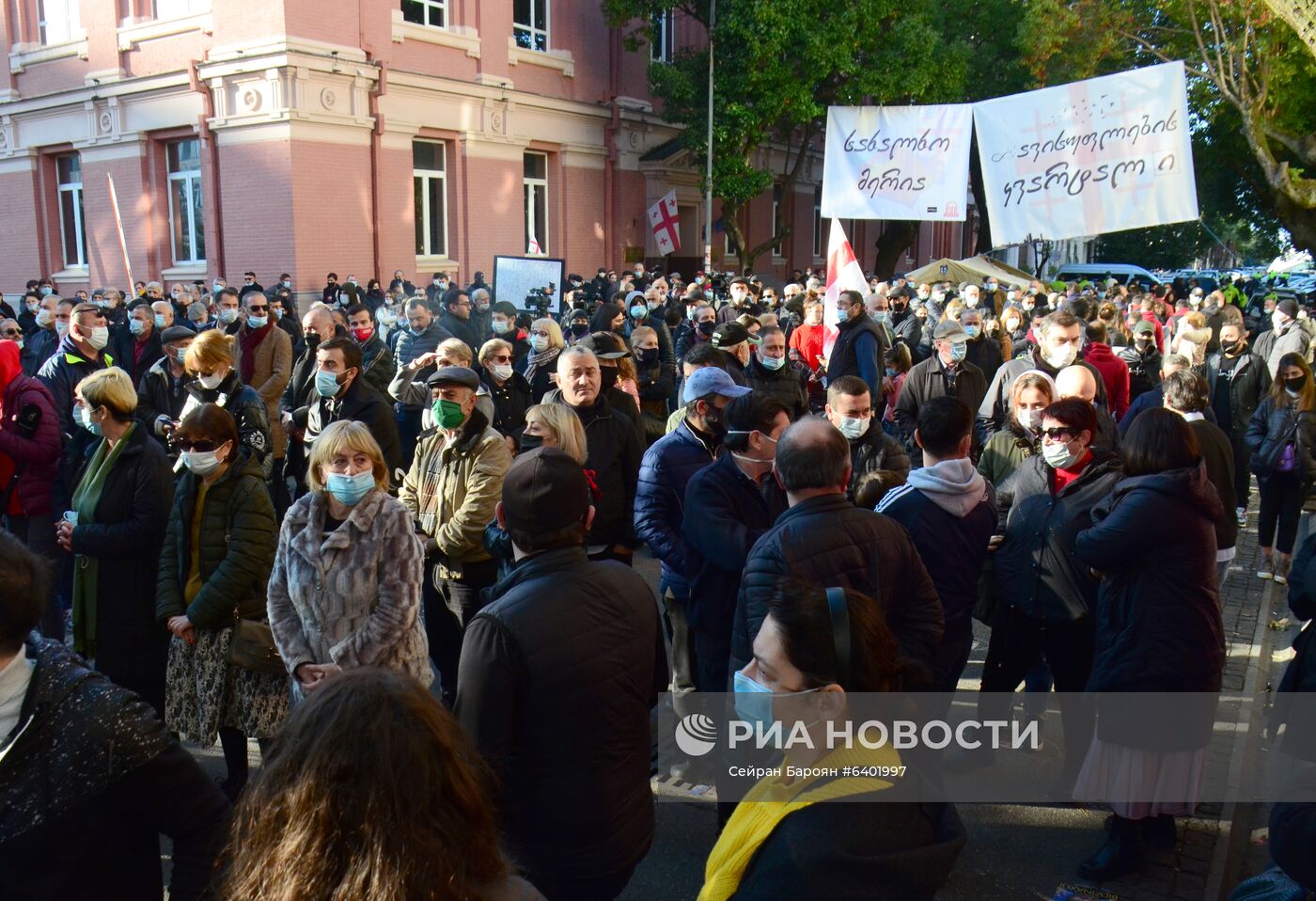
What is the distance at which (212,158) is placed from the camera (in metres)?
19.4

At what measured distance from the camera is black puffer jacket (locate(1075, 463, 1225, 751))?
3727 mm

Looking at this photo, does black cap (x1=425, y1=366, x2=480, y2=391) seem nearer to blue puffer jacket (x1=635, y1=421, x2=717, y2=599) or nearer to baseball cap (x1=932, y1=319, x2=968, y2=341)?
blue puffer jacket (x1=635, y1=421, x2=717, y2=599)

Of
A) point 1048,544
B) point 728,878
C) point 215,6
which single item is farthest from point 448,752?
point 215,6

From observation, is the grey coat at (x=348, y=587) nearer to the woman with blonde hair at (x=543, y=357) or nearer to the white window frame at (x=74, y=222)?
the woman with blonde hair at (x=543, y=357)

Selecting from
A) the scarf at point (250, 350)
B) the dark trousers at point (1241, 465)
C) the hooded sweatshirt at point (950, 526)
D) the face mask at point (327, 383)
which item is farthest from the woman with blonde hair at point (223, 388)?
the dark trousers at point (1241, 465)

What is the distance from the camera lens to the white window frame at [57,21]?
21922mm

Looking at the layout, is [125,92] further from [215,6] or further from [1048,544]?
[1048,544]

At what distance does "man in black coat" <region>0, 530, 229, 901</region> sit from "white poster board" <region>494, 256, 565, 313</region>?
12.6 meters

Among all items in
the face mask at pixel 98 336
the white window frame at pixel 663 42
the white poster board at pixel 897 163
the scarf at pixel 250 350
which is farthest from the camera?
the white window frame at pixel 663 42

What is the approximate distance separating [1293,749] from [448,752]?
8.44ft

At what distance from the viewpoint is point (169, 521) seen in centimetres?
448

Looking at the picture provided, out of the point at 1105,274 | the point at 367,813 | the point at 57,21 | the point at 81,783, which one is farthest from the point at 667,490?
the point at 1105,274

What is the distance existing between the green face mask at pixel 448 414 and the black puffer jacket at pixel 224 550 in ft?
2.95

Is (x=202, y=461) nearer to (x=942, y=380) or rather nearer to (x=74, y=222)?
(x=942, y=380)
